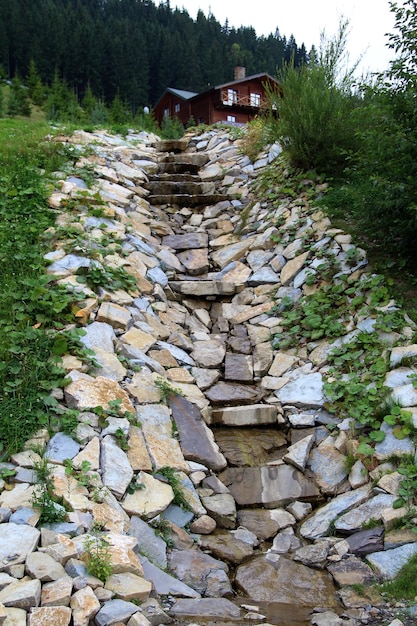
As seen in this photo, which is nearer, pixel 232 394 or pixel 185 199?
pixel 232 394

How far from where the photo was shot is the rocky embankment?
2.90 metres

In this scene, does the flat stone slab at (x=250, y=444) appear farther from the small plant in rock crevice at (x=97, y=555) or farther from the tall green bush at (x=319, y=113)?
the tall green bush at (x=319, y=113)

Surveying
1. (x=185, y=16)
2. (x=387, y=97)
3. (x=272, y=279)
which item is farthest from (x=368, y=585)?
(x=185, y=16)

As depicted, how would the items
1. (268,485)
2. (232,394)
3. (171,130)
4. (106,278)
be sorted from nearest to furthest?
(268,485), (232,394), (106,278), (171,130)

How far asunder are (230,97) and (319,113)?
21.0 meters

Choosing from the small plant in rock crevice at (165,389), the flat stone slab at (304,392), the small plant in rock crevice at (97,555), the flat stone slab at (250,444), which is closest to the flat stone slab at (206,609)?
the small plant in rock crevice at (97,555)

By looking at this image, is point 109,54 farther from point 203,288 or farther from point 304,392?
point 304,392

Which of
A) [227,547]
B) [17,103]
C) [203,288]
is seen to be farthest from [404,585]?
[17,103]

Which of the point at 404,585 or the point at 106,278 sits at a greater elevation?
the point at 106,278

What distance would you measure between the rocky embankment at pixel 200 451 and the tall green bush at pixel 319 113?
2.13 ft

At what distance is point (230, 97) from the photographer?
26.7 m

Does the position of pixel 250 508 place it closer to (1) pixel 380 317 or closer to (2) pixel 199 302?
(1) pixel 380 317

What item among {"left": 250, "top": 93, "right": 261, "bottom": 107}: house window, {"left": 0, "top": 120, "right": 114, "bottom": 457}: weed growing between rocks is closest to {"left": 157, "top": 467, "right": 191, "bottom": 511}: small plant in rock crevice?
{"left": 0, "top": 120, "right": 114, "bottom": 457}: weed growing between rocks

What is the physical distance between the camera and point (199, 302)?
6.95 metres
